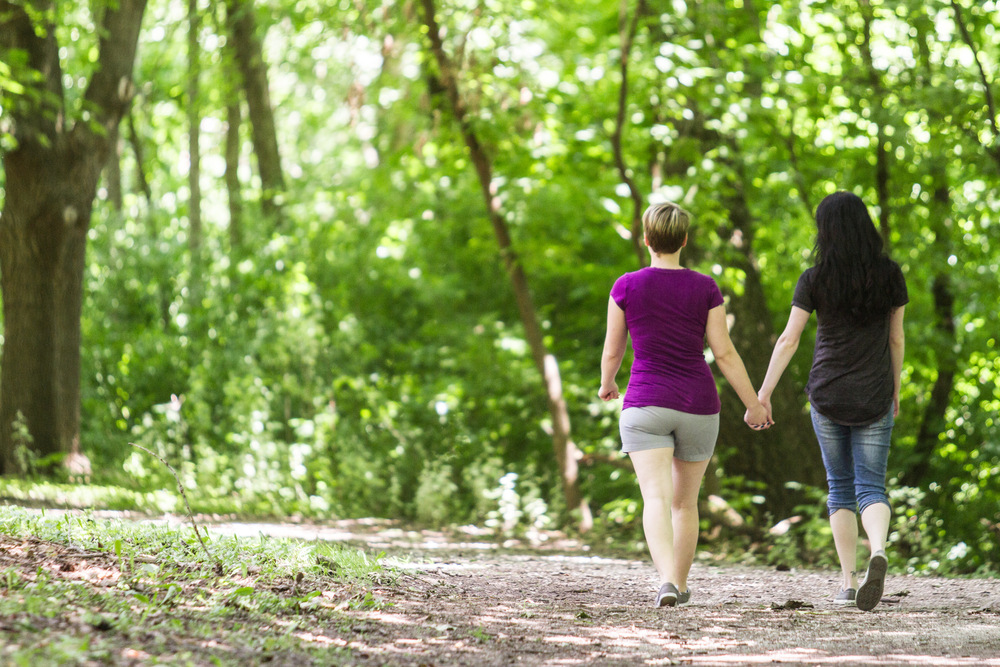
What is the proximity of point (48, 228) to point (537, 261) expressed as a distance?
5.59 metres

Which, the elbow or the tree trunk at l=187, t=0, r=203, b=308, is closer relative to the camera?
the elbow

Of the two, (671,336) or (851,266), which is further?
(851,266)

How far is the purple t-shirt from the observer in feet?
15.8

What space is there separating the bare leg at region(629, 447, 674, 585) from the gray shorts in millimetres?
58

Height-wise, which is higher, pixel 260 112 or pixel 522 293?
pixel 260 112

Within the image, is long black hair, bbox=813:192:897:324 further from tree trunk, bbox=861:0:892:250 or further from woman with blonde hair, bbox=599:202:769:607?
tree trunk, bbox=861:0:892:250

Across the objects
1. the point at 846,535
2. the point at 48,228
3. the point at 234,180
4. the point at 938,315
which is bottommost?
the point at 846,535

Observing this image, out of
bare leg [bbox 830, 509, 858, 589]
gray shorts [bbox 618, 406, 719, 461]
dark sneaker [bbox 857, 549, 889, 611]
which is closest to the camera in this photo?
dark sneaker [bbox 857, 549, 889, 611]

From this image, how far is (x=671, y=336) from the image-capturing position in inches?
190

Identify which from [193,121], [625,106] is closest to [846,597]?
[625,106]

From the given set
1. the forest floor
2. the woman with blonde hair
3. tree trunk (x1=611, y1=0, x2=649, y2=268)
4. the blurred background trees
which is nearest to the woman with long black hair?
the woman with blonde hair

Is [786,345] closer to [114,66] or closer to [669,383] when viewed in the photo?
[669,383]

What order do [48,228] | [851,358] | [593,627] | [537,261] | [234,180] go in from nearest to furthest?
[593,627], [851,358], [537,261], [48,228], [234,180]

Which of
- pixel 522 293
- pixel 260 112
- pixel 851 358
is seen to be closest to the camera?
pixel 851 358
